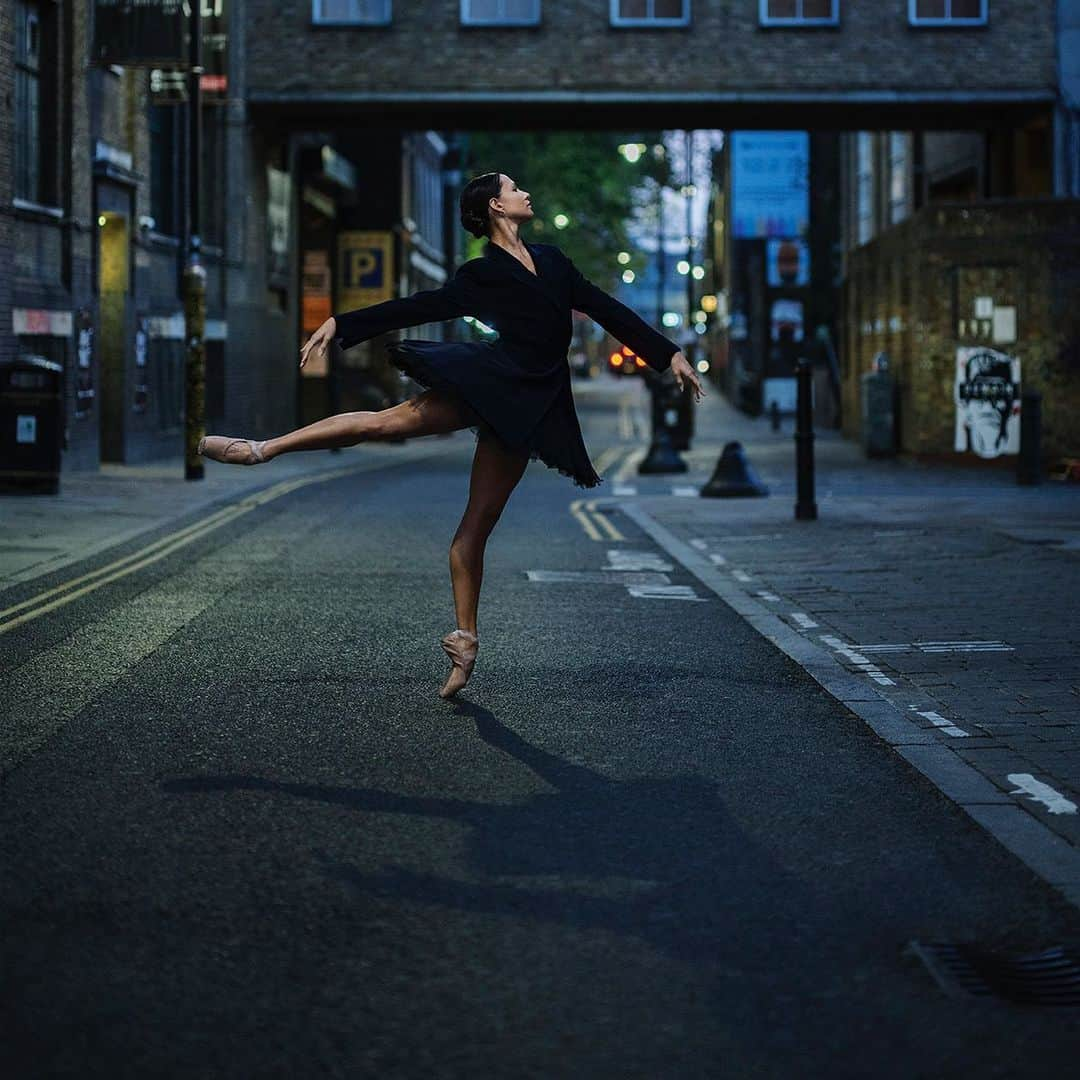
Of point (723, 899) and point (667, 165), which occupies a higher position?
point (667, 165)

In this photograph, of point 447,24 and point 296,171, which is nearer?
point 447,24

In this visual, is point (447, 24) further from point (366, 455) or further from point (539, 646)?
point (539, 646)

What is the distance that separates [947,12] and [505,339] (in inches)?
1123

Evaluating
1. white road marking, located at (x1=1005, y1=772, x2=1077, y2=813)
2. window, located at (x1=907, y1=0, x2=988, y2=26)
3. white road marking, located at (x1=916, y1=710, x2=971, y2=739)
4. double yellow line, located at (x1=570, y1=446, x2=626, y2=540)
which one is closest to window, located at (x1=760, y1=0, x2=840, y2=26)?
window, located at (x1=907, y1=0, x2=988, y2=26)

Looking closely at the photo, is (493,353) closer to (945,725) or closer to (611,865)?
(945,725)

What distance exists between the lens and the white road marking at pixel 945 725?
705 cm

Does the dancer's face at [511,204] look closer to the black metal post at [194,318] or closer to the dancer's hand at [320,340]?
the dancer's hand at [320,340]

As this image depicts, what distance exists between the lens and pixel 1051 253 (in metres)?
27.6

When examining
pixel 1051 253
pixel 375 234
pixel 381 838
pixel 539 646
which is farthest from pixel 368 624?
pixel 375 234

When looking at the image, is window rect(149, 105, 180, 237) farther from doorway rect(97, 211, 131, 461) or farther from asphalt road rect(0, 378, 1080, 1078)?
asphalt road rect(0, 378, 1080, 1078)

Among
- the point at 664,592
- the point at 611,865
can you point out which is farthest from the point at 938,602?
the point at 611,865

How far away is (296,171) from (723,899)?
37359 mm

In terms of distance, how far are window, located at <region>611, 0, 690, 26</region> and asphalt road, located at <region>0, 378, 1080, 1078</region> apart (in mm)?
26165

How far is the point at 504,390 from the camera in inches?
290
